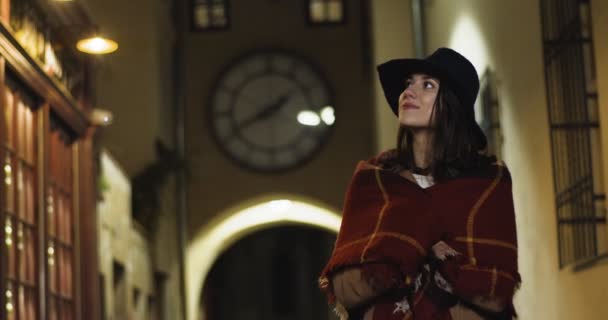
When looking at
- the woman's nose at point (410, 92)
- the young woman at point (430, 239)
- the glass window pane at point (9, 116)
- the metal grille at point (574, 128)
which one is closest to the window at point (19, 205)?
the glass window pane at point (9, 116)

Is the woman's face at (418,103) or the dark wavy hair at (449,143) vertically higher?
the woman's face at (418,103)

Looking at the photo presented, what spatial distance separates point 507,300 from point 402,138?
561mm

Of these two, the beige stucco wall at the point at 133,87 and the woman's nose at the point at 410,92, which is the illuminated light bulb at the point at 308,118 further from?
the woman's nose at the point at 410,92

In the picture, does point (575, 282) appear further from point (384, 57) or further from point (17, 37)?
point (384, 57)

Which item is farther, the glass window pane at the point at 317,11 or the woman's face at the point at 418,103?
the glass window pane at the point at 317,11

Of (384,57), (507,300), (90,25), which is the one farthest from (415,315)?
(384,57)

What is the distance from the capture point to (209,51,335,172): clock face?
2270 centimetres

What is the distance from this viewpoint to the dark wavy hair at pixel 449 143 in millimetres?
3807

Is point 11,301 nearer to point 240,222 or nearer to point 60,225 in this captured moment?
point 60,225

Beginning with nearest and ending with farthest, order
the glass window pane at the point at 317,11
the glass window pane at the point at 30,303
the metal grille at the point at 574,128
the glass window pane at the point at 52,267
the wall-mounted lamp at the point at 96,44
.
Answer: the metal grille at the point at 574,128 → the glass window pane at the point at 30,303 → the glass window pane at the point at 52,267 → the wall-mounted lamp at the point at 96,44 → the glass window pane at the point at 317,11

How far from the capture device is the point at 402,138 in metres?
3.93

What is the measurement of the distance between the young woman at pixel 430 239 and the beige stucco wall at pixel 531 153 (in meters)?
2.44

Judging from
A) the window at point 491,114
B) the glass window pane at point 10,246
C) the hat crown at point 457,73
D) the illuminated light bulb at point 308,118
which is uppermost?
the illuminated light bulb at point 308,118

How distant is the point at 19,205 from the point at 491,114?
3.43 meters
